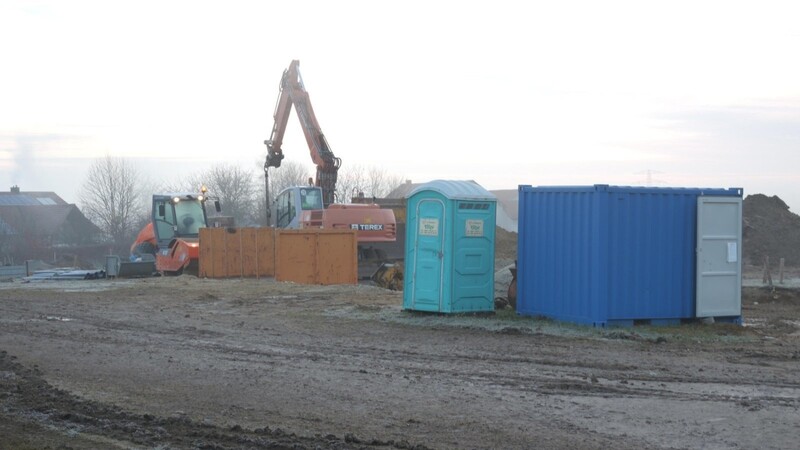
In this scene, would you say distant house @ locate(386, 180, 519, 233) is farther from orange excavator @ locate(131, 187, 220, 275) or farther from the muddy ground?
the muddy ground

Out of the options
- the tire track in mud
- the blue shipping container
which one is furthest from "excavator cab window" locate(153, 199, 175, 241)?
the tire track in mud

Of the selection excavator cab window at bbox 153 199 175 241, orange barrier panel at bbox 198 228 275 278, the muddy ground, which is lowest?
the muddy ground

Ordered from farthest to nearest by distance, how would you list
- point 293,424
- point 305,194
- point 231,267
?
point 305,194
point 231,267
point 293,424

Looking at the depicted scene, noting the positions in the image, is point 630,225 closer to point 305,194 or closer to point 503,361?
point 503,361

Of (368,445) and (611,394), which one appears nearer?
(368,445)

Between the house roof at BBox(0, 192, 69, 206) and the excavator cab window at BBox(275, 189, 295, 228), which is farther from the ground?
the house roof at BBox(0, 192, 69, 206)

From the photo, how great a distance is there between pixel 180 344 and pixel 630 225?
23.8 ft

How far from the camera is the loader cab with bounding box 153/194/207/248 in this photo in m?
31.8

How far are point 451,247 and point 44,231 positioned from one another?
57.4 m

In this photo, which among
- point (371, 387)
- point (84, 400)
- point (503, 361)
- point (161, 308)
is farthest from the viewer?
point (161, 308)

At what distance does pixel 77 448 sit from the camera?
7551mm

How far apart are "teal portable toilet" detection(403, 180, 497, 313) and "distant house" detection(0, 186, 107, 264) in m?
44.5

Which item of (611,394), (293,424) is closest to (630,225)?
(611,394)

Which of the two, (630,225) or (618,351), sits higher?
(630,225)
